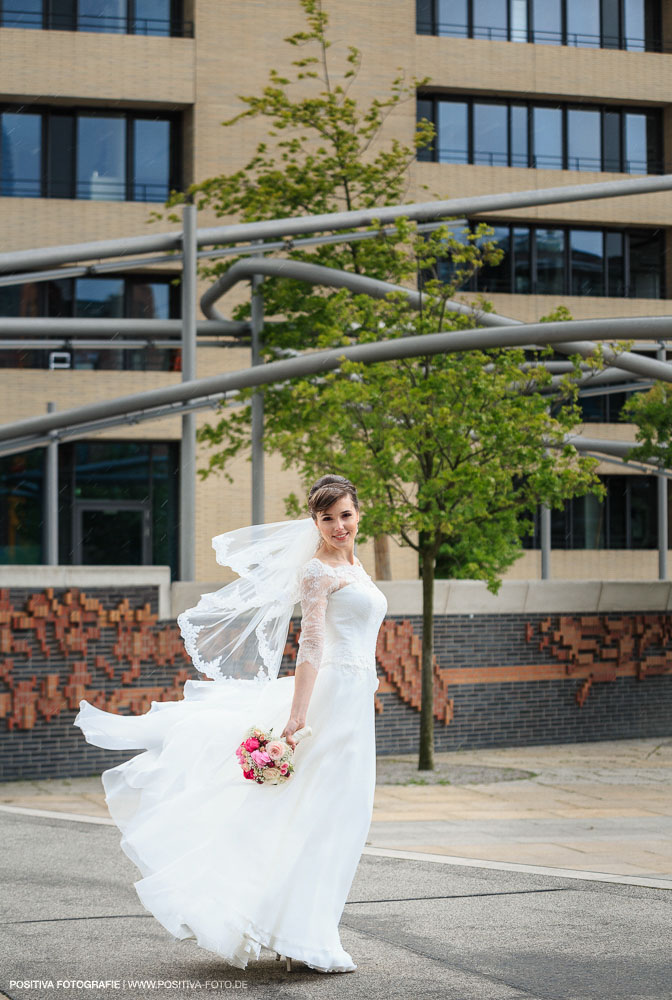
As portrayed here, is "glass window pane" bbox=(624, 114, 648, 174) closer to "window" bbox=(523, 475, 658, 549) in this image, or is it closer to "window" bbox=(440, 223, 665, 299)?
"window" bbox=(440, 223, 665, 299)

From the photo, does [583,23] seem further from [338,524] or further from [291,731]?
[291,731]

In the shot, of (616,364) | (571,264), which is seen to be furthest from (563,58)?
(616,364)

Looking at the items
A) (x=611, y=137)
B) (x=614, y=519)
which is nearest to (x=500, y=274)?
(x=611, y=137)

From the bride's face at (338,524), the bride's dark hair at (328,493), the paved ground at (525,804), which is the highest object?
the bride's dark hair at (328,493)

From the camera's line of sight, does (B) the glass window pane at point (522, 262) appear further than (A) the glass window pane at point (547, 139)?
No

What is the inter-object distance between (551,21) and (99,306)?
13670 millimetres

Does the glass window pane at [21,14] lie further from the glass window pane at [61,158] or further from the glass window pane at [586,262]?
the glass window pane at [586,262]

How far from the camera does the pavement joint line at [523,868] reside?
766 centimetres

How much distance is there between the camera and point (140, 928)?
20.7 feet

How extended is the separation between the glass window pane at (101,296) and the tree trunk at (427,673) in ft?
55.7

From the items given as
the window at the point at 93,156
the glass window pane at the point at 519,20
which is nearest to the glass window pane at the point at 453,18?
the glass window pane at the point at 519,20

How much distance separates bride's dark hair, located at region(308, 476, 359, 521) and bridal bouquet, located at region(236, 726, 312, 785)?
96cm

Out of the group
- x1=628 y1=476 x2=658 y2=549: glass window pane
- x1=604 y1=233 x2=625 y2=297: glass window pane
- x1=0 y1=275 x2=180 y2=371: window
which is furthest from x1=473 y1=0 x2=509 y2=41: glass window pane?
x1=628 y1=476 x2=658 y2=549: glass window pane

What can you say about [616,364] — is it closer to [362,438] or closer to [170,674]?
[362,438]
